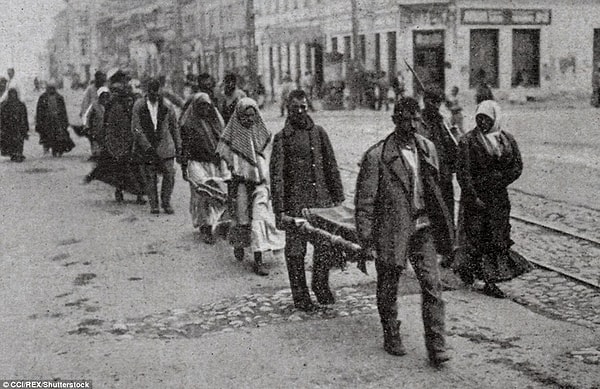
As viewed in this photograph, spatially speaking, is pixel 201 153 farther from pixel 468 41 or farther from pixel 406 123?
Answer: pixel 468 41

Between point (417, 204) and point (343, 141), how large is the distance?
17.4 meters

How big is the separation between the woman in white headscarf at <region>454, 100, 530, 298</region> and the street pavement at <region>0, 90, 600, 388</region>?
27 cm

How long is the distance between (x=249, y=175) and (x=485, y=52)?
30.8m

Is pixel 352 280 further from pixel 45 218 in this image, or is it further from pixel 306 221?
pixel 45 218

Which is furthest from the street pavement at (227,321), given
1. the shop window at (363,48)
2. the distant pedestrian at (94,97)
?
the shop window at (363,48)

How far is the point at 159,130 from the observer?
12.3 m

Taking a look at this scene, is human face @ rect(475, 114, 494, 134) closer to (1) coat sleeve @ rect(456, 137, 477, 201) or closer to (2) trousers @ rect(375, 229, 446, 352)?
(1) coat sleeve @ rect(456, 137, 477, 201)

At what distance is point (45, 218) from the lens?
12.4m

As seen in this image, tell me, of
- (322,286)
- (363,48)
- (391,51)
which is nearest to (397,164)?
(322,286)

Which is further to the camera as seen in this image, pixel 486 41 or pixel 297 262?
pixel 486 41

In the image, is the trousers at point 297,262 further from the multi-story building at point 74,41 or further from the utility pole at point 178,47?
the multi-story building at point 74,41

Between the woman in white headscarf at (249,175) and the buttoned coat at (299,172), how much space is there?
1369 mm

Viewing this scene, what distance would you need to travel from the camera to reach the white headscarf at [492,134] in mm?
7602

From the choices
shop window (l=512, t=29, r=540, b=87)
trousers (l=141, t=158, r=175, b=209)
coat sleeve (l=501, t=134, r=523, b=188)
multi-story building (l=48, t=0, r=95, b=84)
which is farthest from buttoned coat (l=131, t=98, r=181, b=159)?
multi-story building (l=48, t=0, r=95, b=84)
